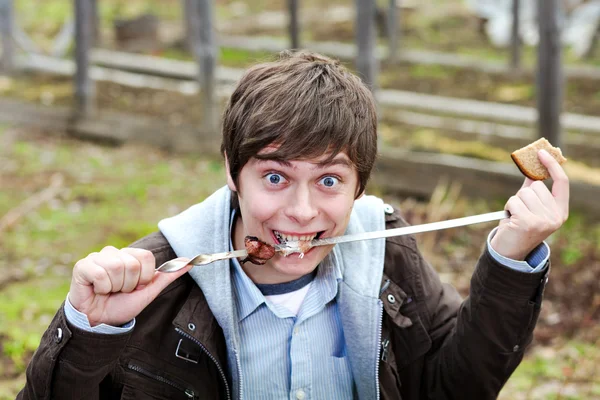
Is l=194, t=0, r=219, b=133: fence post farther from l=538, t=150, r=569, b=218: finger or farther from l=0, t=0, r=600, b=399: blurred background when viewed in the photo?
l=538, t=150, r=569, b=218: finger

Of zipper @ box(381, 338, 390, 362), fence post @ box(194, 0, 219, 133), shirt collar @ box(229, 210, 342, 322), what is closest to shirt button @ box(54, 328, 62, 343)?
shirt collar @ box(229, 210, 342, 322)

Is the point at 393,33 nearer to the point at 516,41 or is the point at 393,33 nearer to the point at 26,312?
the point at 516,41

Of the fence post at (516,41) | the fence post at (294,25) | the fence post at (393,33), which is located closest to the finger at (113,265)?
the fence post at (294,25)

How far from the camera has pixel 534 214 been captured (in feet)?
7.12

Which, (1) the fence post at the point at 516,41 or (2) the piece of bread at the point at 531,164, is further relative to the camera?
(1) the fence post at the point at 516,41

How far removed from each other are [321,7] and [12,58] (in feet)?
16.9

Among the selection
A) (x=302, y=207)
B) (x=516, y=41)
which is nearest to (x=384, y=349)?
(x=302, y=207)

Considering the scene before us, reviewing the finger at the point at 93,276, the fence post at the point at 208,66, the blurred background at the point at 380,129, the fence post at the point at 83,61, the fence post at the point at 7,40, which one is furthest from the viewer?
the fence post at the point at 7,40

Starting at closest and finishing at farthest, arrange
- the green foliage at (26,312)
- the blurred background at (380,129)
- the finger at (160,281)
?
the finger at (160,281)
the green foliage at (26,312)
the blurred background at (380,129)

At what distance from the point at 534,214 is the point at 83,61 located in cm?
631

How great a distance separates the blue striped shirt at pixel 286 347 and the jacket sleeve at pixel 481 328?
11.6 inches

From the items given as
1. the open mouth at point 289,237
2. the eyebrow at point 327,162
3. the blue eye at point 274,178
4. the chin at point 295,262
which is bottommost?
the chin at point 295,262

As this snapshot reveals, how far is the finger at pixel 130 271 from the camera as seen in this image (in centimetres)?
193

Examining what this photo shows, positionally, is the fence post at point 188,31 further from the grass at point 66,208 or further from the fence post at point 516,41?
the fence post at point 516,41
